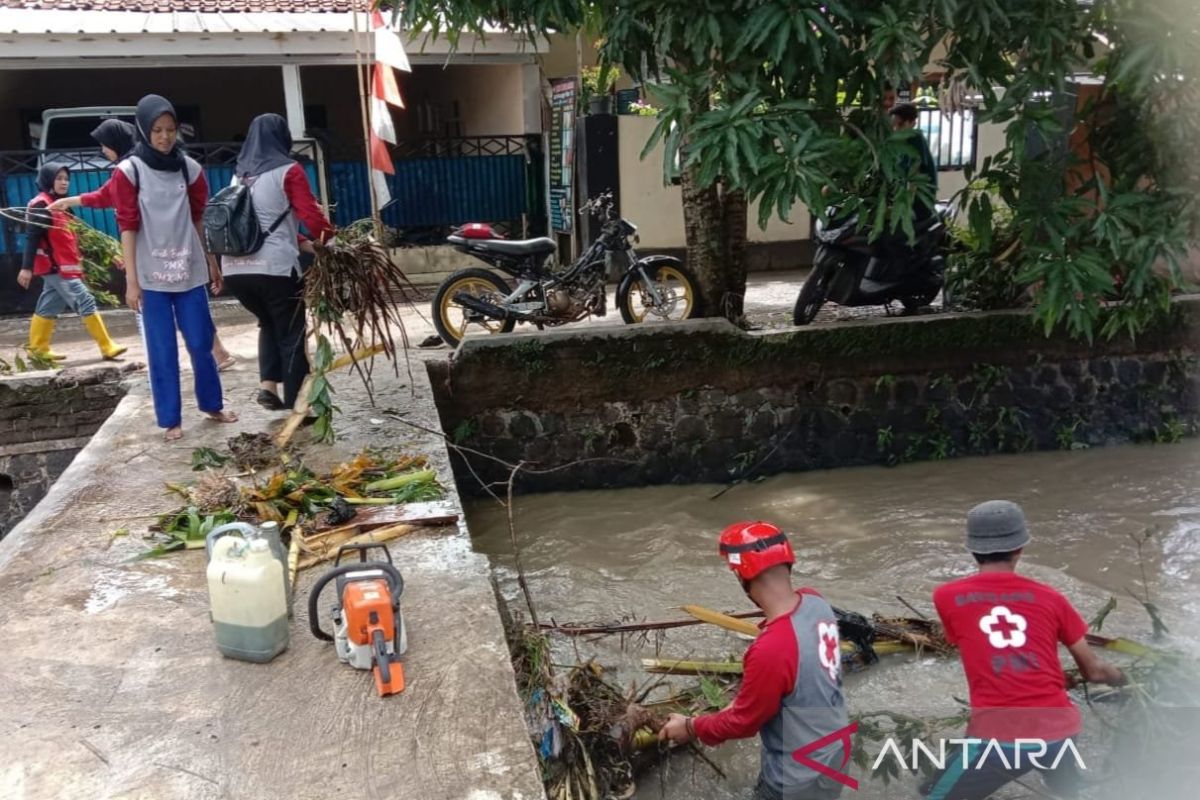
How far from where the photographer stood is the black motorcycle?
7.02 metres

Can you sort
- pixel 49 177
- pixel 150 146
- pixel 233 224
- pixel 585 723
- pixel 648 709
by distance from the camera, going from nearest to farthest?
pixel 585 723
pixel 648 709
pixel 150 146
pixel 233 224
pixel 49 177

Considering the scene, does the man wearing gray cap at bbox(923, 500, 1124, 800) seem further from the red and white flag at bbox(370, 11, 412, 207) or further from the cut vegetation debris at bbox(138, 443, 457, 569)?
the red and white flag at bbox(370, 11, 412, 207)

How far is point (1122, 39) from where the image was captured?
441 centimetres

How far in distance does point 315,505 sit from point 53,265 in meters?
4.65

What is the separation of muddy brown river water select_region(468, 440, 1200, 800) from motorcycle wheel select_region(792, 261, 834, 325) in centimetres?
125

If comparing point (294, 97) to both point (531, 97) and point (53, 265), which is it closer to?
point (531, 97)

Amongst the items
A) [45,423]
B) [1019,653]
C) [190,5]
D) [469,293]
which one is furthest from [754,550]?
[190,5]

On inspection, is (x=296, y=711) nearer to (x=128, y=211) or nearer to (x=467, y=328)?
(x=128, y=211)

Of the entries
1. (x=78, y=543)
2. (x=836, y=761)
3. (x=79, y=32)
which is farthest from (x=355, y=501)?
(x=79, y=32)

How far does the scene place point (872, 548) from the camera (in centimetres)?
559

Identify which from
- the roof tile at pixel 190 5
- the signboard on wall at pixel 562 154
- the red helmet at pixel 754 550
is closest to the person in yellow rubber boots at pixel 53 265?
the roof tile at pixel 190 5

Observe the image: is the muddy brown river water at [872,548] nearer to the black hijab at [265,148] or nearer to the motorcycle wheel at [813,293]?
the motorcycle wheel at [813,293]

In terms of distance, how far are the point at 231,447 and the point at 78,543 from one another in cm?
109

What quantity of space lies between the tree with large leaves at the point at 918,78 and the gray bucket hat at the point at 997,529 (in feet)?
5.31
